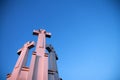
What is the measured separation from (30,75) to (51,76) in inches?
95.9

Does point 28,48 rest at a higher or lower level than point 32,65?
higher

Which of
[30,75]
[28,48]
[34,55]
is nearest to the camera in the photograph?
[30,75]

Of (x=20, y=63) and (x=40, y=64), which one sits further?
(x=20, y=63)

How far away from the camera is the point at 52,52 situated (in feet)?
48.7

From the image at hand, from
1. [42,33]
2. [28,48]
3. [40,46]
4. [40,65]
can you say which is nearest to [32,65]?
[40,65]

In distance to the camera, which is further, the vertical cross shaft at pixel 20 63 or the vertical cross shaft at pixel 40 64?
the vertical cross shaft at pixel 20 63

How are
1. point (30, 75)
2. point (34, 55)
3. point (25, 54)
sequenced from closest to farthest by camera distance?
point (30, 75)
point (34, 55)
point (25, 54)

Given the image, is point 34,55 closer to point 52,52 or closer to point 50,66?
point 50,66

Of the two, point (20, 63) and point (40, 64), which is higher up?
point (20, 63)

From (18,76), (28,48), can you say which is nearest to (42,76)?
(18,76)

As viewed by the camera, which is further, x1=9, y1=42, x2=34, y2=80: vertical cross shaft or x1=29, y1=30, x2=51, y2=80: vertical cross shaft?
x1=9, y1=42, x2=34, y2=80: vertical cross shaft

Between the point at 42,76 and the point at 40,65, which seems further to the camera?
the point at 40,65

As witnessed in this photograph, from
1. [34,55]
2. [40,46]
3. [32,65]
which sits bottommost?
[32,65]

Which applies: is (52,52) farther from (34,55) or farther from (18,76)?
(18,76)
